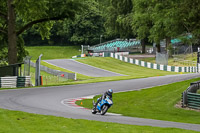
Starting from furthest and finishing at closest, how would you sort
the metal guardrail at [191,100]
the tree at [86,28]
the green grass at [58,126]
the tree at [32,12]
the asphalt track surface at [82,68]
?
1. the tree at [86,28]
2. the asphalt track surface at [82,68]
3. the tree at [32,12]
4. the metal guardrail at [191,100]
5. the green grass at [58,126]

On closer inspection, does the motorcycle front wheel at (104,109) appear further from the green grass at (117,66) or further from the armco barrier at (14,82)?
the green grass at (117,66)

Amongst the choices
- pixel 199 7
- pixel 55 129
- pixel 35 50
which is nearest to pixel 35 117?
pixel 55 129

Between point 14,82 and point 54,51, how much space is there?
61.4 metres

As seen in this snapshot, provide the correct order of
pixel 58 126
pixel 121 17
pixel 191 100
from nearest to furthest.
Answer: pixel 58 126
pixel 191 100
pixel 121 17

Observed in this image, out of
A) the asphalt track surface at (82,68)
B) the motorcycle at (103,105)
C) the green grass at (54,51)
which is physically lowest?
the asphalt track surface at (82,68)

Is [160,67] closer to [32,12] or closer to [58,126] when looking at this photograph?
[32,12]

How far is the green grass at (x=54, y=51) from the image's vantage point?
292 ft

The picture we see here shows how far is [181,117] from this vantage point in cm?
1819

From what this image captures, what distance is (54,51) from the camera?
9312 cm

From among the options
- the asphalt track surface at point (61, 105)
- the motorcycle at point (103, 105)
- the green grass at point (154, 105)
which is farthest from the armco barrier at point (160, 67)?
→ the motorcycle at point (103, 105)

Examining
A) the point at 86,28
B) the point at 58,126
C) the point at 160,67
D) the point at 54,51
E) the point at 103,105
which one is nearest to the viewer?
the point at 58,126

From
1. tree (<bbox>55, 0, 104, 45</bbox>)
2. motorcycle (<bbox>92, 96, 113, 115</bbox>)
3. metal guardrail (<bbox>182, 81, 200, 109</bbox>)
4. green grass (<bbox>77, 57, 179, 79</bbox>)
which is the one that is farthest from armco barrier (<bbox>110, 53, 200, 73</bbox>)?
motorcycle (<bbox>92, 96, 113, 115</bbox>)

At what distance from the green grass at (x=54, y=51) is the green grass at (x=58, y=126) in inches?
2858

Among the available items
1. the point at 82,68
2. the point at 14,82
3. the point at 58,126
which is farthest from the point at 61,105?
the point at 82,68
